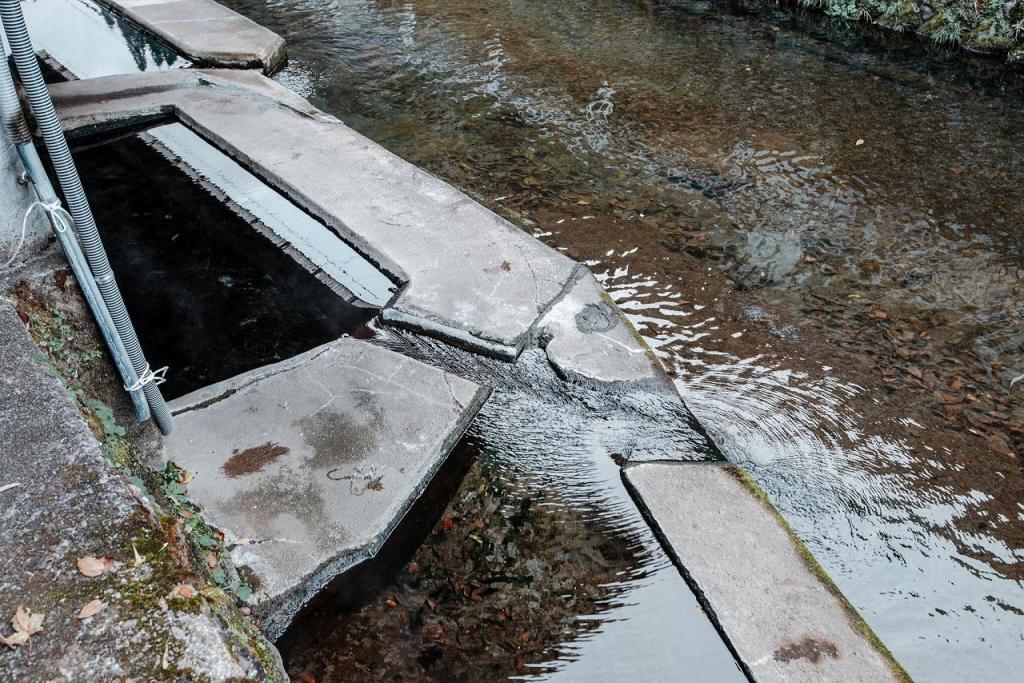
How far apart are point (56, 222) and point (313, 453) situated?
1.27 metres

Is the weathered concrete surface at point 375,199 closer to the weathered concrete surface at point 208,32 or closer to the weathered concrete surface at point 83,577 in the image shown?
the weathered concrete surface at point 208,32

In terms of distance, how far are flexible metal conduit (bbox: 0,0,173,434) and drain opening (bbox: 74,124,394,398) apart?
659mm

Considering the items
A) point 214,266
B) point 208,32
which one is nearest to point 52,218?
point 214,266

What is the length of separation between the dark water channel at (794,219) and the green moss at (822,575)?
0.26 feet

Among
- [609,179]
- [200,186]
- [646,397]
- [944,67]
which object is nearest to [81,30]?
[200,186]

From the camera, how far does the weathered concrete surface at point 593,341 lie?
3.63m

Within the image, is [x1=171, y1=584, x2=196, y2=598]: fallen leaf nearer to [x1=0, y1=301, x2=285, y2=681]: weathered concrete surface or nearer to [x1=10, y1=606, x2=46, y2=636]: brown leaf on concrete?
[x1=0, y1=301, x2=285, y2=681]: weathered concrete surface

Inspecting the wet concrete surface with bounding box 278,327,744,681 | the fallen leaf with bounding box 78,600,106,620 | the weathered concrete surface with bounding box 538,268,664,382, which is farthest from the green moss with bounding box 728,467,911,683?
the fallen leaf with bounding box 78,600,106,620

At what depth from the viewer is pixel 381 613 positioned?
268cm

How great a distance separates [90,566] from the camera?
6.03 ft

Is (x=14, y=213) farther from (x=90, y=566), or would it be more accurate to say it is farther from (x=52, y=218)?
(x=90, y=566)

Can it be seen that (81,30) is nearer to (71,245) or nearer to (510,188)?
(510,188)

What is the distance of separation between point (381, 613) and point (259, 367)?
1439 mm

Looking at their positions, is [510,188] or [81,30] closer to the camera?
[510,188]
